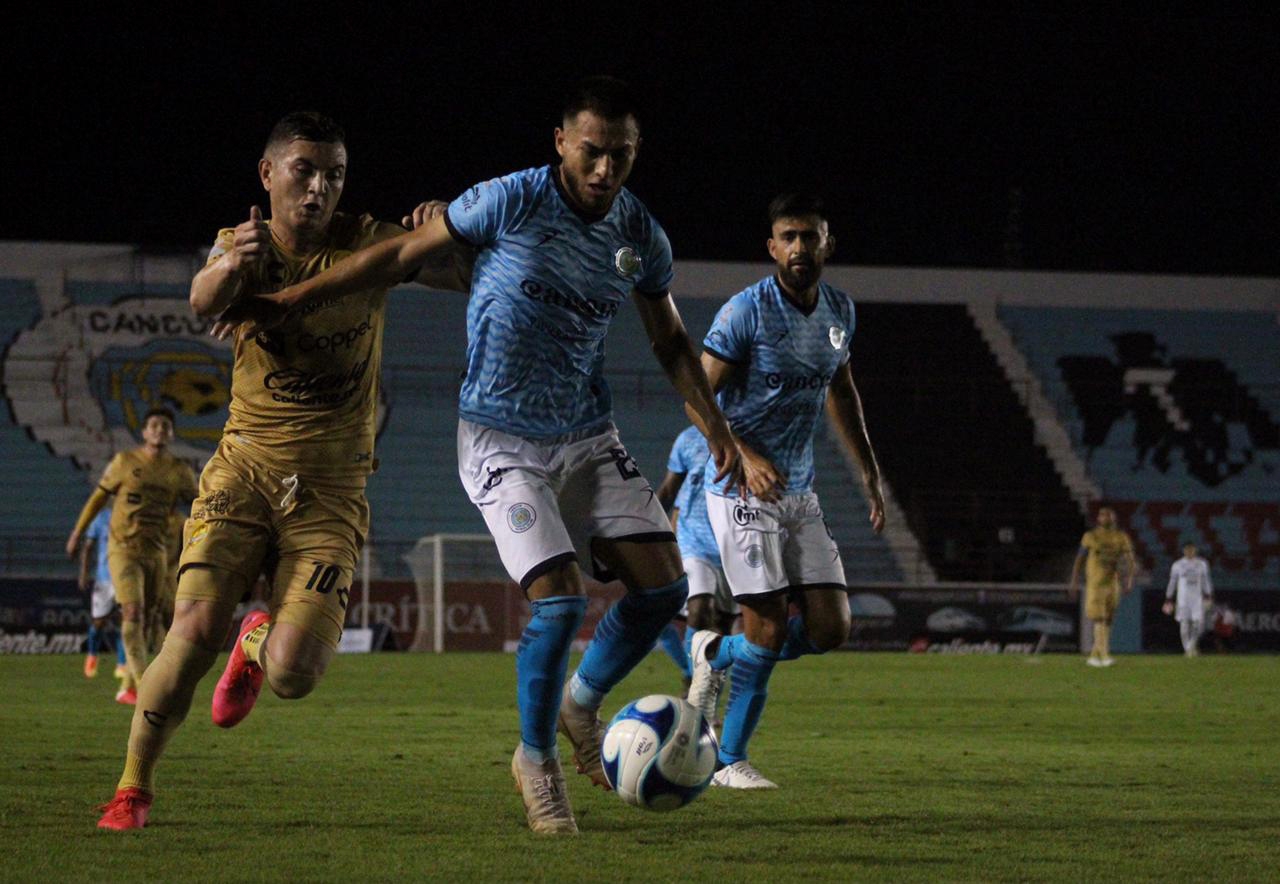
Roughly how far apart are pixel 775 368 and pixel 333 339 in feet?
8.83

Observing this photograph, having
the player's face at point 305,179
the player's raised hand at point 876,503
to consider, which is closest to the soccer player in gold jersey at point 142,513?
the player's raised hand at point 876,503

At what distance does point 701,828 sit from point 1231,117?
1417 inches

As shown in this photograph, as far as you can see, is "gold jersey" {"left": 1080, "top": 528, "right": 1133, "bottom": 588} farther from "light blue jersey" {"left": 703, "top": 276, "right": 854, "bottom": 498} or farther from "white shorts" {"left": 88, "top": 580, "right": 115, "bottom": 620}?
"light blue jersey" {"left": 703, "top": 276, "right": 854, "bottom": 498}

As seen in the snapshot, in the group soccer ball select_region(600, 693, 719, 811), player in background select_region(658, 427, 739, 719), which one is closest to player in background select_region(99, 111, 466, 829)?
soccer ball select_region(600, 693, 719, 811)

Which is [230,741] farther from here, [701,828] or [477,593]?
[477,593]

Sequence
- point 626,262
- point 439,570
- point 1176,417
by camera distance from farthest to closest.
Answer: point 1176,417, point 439,570, point 626,262

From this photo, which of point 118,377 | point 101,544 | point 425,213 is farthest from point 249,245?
point 118,377

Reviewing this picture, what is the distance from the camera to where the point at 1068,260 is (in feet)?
141

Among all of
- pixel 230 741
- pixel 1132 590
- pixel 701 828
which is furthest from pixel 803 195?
pixel 1132 590

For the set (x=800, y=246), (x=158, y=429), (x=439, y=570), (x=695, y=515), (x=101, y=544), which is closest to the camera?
(x=800, y=246)

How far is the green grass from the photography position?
5293 millimetres

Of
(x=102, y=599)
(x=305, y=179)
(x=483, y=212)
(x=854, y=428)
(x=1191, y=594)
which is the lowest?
(x=1191, y=594)

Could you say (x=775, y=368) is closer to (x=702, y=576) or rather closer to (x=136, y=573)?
(x=702, y=576)

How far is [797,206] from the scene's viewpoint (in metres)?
8.25
